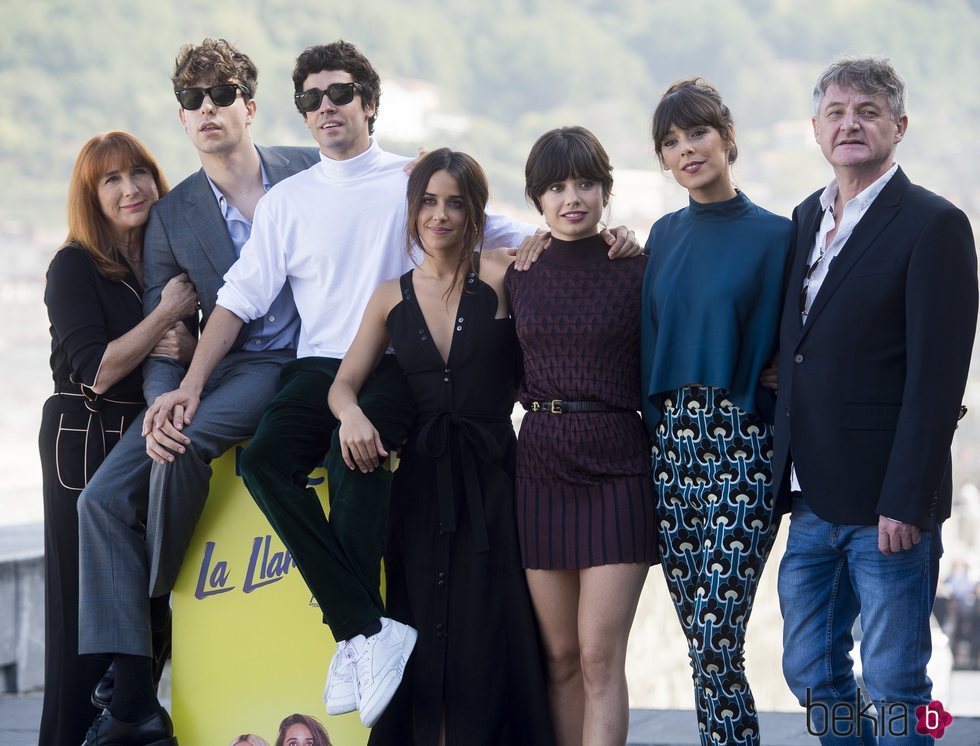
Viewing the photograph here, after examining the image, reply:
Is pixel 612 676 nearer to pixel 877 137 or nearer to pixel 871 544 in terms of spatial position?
pixel 871 544

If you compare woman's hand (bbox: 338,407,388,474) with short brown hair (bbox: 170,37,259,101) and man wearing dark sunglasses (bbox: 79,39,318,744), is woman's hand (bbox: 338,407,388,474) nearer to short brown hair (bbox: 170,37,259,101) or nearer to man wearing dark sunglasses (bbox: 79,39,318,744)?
man wearing dark sunglasses (bbox: 79,39,318,744)

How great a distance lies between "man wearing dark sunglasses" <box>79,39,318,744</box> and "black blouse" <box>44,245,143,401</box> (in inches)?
3.1

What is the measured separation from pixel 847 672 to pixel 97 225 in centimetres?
250

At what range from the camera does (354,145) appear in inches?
148

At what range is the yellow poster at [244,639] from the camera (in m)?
3.48

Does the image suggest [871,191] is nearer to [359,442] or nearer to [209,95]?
[359,442]

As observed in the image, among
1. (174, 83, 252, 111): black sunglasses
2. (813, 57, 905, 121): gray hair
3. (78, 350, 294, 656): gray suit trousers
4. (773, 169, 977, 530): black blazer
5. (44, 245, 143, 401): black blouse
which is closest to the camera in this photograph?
(773, 169, 977, 530): black blazer

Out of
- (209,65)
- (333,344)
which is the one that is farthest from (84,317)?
(209,65)

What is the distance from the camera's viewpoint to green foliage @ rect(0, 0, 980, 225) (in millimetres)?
59688

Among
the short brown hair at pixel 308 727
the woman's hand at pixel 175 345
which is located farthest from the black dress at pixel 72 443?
the short brown hair at pixel 308 727

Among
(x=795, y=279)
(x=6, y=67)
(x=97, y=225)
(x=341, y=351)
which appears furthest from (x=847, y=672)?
(x=6, y=67)

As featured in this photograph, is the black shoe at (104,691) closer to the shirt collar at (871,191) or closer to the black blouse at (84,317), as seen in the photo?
the black blouse at (84,317)

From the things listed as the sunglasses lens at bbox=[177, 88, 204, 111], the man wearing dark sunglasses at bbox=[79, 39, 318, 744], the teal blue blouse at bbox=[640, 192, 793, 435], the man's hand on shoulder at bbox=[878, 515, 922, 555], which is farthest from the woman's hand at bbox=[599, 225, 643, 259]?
the sunglasses lens at bbox=[177, 88, 204, 111]

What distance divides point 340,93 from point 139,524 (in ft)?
4.50
